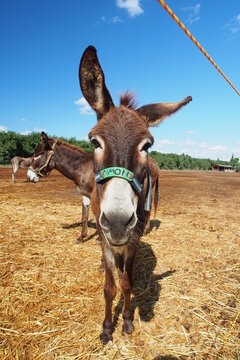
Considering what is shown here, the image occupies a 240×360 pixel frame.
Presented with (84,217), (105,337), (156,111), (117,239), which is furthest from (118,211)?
(84,217)

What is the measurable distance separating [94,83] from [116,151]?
3.18 feet

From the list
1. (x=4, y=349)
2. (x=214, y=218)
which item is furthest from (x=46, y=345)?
(x=214, y=218)

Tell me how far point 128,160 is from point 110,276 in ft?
5.75

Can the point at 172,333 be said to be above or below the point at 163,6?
below

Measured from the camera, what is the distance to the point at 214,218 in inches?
328

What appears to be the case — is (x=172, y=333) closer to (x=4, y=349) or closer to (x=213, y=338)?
(x=213, y=338)

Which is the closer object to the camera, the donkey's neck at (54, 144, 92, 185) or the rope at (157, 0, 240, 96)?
the rope at (157, 0, 240, 96)

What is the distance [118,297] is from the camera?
3.46 metres

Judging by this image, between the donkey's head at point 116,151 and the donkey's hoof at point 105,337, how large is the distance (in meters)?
1.57

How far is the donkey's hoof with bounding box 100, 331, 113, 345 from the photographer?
2562mm

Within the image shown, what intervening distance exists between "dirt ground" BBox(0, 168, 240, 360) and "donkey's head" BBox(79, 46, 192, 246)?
1.71 m

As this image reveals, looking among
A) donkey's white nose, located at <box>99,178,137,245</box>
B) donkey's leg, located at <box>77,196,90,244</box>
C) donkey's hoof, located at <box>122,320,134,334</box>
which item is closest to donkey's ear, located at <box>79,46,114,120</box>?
donkey's white nose, located at <box>99,178,137,245</box>

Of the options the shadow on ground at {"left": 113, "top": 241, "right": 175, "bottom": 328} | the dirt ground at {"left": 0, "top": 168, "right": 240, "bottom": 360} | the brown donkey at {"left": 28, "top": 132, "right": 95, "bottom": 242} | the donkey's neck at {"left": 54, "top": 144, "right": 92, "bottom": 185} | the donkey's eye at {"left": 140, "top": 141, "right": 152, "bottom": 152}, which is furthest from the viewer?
the donkey's neck at {"left": 54, "top": 144, "right": 92, "bottom": 185}

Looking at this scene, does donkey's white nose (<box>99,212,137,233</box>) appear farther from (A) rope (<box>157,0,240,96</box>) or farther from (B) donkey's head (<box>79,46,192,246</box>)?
(A) rope (<box>157,0,240,96</box>)
